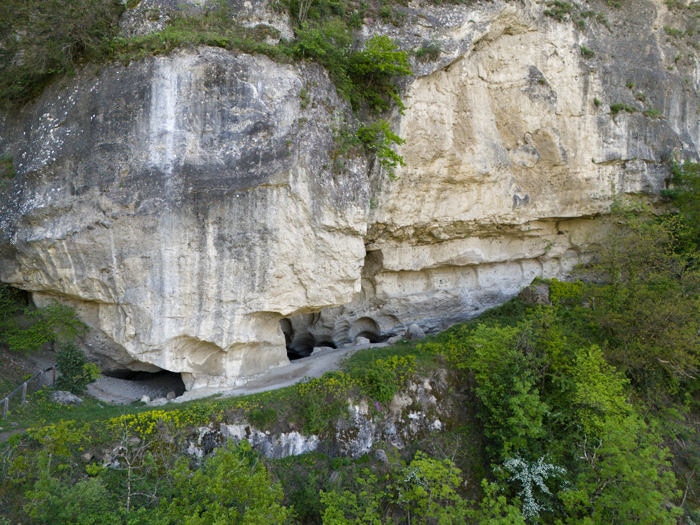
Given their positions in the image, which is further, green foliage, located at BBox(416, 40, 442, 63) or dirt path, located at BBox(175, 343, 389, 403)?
green foliage, located at BBox(416, 40, 442, 63)

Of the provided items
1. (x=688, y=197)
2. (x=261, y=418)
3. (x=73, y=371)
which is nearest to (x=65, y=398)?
(x=73, y=371)

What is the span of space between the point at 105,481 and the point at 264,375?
5.78m

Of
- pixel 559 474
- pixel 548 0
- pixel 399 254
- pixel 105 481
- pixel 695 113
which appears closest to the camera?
pixel 105 481

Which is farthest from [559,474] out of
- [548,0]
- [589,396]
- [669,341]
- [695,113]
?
[695,113]

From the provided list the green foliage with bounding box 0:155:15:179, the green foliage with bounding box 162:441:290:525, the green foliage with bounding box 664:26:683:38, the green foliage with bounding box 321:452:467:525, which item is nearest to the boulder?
the green foliage with bounding box 321:452:467:525

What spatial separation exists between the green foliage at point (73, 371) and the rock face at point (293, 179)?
1050 mm

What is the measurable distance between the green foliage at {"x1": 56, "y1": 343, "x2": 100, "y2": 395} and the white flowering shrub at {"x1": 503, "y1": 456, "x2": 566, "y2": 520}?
11.4 m

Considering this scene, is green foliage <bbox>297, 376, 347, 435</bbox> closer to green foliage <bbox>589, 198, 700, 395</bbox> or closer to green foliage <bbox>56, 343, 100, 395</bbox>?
green foliage <bbox>56, 343, 100, 395</bbox>

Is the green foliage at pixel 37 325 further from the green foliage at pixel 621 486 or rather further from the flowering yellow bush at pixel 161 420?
the green foliage at pixel 621 486

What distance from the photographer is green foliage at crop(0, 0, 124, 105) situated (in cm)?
1145

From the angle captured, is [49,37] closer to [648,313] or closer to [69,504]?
[69,504]

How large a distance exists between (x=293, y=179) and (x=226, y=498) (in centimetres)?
802

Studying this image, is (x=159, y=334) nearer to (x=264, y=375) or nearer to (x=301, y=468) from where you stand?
(x=264, y=375)

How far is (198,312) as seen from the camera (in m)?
12.4
